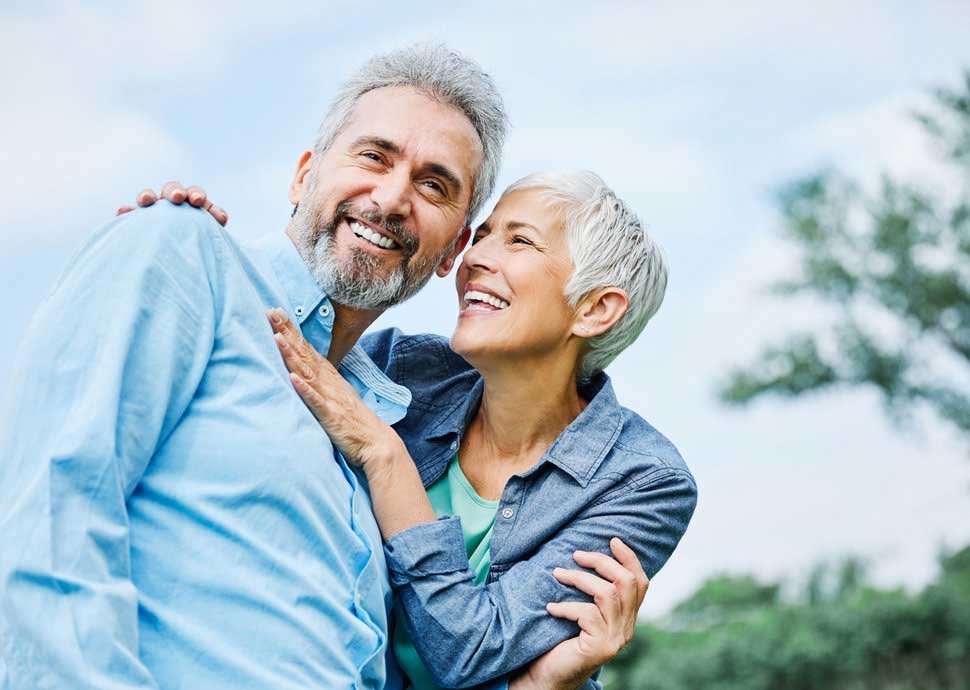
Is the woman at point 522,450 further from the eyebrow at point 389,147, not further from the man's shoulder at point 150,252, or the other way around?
the eyebrow at point 389,147

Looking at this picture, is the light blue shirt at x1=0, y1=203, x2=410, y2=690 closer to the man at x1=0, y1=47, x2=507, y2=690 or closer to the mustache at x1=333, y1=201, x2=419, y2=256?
the man at x1=0, y1=47, x2=507, y2=690

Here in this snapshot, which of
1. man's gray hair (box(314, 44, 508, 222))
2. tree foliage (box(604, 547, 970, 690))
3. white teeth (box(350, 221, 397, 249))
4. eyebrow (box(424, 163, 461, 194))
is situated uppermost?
tree foliage (box(604, 547, 970, 690))

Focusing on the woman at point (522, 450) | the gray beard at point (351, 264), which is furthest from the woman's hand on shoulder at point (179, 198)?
the gray beard at point (351, 264)

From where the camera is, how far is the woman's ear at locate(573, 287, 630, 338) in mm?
3131

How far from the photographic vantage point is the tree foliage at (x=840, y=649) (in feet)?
45.6

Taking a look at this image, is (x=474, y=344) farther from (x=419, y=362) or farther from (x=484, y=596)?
(x=484, y=596)

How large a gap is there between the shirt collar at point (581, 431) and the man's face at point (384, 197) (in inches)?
17.6

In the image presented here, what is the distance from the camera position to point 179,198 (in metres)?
2.12

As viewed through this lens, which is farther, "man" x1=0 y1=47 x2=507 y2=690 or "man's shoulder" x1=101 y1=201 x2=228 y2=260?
"man's shoulder" x1=101 y1=201 x2=228 y2=260

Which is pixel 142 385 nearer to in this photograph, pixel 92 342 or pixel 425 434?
pixel 92 342

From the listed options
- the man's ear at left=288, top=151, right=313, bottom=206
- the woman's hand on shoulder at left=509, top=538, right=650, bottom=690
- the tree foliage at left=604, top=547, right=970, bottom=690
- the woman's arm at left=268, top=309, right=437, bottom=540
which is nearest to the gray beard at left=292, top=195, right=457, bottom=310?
the man's ear at left=288, top=151, right=313, bottom=206

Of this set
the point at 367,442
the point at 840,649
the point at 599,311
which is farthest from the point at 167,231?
the point at 840,649

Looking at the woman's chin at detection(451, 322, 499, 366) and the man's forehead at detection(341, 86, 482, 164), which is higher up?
the man's forehead at detection(341, 86, 482, 164)

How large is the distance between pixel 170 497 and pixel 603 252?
1.57 metres
